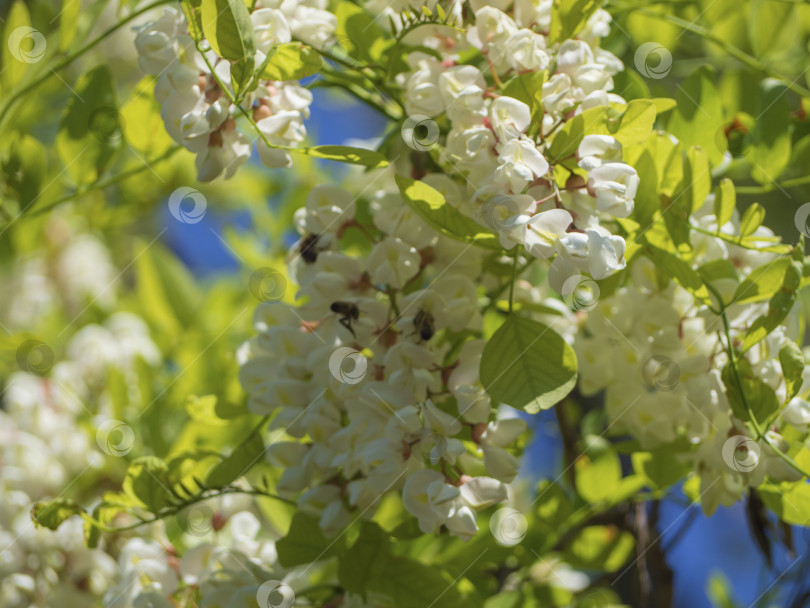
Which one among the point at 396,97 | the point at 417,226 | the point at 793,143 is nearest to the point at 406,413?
the point at 417,226

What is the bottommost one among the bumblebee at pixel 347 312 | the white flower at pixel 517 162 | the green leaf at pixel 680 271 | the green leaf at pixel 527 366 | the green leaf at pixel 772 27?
the bumblebee at pixel 347 312

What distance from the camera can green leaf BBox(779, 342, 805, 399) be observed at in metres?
0.43

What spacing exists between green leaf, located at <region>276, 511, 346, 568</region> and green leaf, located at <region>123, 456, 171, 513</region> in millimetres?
75

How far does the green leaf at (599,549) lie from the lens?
Result: 0.66 m

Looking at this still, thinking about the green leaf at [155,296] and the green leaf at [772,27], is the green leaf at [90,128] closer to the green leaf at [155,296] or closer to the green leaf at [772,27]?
the green leaf at [155,296]

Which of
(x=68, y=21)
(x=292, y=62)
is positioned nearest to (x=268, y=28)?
(x=292, y=62)

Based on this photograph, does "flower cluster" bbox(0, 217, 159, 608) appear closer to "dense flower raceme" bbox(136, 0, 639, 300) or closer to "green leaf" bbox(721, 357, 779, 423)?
"dense flower raceme" bbox(136, 0, 639, 300)

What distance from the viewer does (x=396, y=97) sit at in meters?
0.54

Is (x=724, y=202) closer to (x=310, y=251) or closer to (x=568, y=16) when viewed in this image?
(x=568, y=16)

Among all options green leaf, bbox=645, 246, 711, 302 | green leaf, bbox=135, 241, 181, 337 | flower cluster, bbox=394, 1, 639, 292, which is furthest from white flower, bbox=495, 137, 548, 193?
green leaf, bbox=135, 241, 181, 337

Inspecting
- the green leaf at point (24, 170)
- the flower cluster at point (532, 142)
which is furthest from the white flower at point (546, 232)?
the green leaf at point (24, 170)

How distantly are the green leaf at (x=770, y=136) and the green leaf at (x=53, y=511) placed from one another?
1.57 ft

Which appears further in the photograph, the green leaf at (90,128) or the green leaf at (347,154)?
the green leaf at (90,128)

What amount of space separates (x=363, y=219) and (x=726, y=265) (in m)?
0.24
